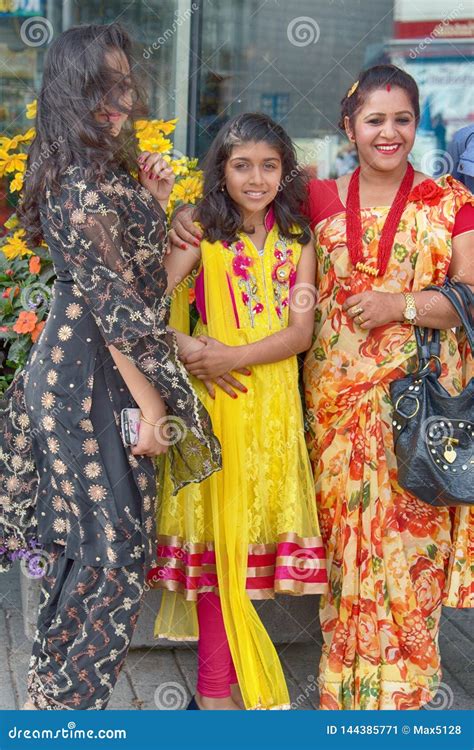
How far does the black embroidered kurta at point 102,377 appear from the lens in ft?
8.00

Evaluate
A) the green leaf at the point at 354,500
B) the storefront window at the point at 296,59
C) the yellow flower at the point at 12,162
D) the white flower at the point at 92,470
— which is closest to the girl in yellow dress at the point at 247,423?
the green leaf at the point at 354,500

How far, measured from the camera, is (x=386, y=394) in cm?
299

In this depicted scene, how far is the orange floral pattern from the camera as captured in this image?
2.96 metres

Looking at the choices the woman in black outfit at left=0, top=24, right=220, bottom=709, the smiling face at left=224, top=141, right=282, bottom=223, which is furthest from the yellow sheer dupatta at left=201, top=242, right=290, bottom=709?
the woman in black outfit at left=0, top=24, right=220, bottom=709

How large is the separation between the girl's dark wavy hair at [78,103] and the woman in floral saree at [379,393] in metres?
Result: 0.79

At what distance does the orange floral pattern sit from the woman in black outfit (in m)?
0.51

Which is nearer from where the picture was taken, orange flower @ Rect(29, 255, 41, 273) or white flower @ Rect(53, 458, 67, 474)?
white flower @ Rect(53, 458, 67, 474)

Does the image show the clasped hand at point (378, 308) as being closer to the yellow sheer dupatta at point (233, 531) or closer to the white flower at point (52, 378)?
the yellow sheer dupatta at point (233, 531)

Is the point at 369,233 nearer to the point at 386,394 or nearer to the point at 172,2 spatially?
the point at 386,394

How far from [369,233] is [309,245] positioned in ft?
0.59

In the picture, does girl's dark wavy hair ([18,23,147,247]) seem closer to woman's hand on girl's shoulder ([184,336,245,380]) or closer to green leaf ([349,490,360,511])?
woman's hand on girl's shoulder ([184,336,245,380])

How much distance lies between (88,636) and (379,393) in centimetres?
103

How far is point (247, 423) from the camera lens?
2.96 m

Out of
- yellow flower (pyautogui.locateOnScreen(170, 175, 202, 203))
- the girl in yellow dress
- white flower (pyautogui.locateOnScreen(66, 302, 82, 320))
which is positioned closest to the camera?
white flower (pyautogui.locateOnScreen(66, 302, 82, 320))
